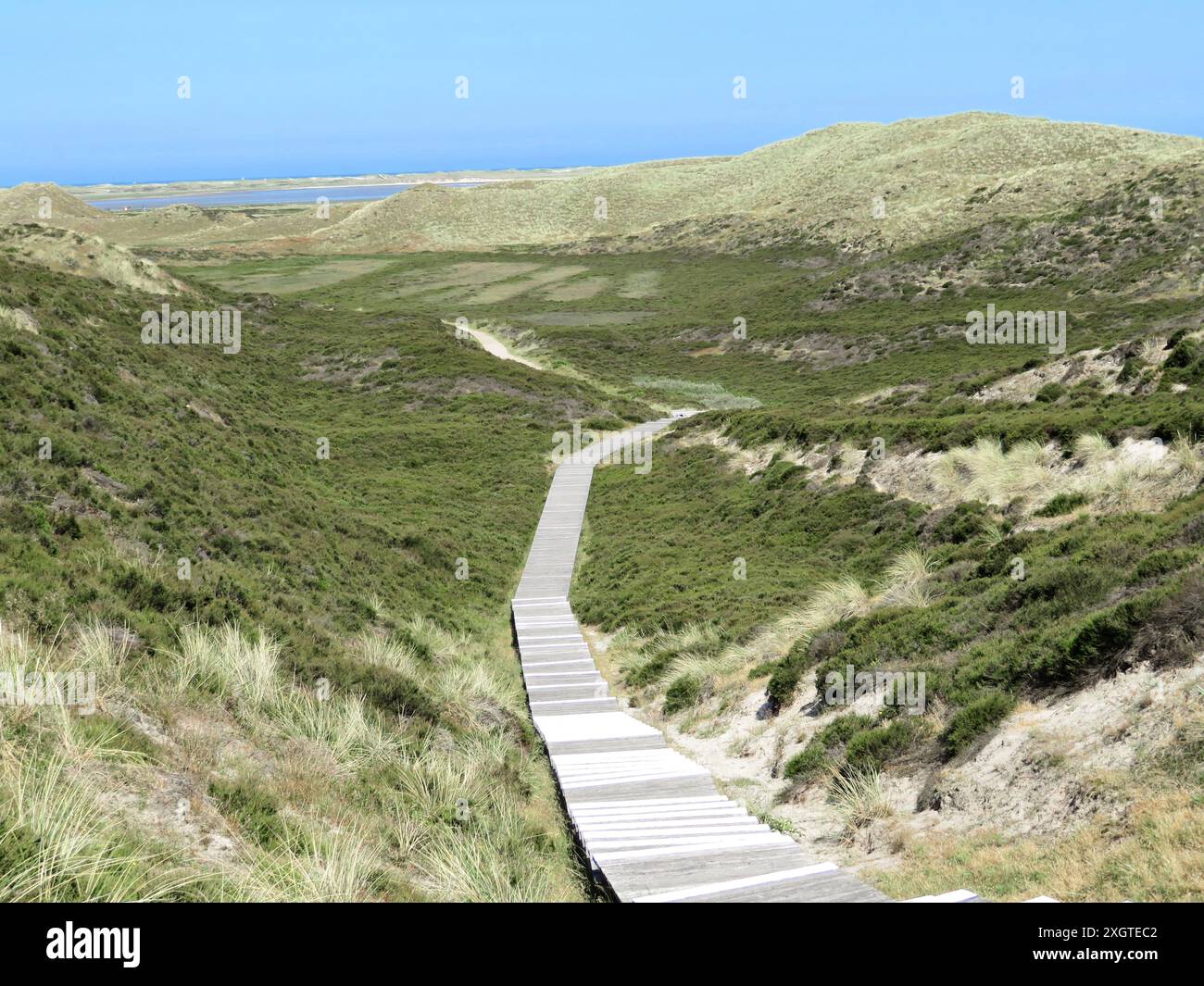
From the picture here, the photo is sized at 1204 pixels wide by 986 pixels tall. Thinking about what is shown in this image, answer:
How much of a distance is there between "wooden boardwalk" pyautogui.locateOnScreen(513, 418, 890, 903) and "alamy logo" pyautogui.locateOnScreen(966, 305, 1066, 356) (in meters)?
52.4

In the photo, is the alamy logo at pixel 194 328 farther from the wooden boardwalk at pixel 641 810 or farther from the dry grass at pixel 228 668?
the dry grass at pixel 228 668

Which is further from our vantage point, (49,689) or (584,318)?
(584,318)

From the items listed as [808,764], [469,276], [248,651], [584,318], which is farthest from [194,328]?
[469,276]

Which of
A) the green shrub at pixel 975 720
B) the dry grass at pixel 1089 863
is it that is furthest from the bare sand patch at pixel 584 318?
the dry grass at pixel 1089 863

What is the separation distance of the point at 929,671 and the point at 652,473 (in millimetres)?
26227

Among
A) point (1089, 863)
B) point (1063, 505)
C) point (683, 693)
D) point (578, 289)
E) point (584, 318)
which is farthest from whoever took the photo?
point (578, 289)

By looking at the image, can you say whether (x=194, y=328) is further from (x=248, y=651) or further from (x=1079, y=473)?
(x=1079, y=473)

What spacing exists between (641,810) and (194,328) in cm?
5791

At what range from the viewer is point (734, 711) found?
48.1 feet

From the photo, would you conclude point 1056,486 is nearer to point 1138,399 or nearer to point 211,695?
point 1138,399
